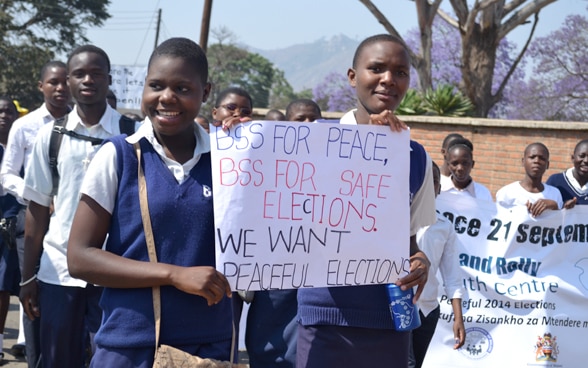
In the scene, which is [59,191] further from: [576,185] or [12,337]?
[576,185]

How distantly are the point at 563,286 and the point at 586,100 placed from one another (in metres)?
23.3

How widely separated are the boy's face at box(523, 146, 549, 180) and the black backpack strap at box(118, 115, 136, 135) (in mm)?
4268

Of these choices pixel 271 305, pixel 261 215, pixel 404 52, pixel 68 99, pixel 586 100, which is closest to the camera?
pixel 261 215

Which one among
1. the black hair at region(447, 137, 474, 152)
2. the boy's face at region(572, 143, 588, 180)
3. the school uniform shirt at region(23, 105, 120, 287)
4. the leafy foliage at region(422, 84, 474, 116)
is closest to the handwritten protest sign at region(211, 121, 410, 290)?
the school uniform shirt at region(23, 105, 120, 287)

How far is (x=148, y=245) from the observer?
9.18ft

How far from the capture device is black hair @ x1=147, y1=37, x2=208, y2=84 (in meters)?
2.94

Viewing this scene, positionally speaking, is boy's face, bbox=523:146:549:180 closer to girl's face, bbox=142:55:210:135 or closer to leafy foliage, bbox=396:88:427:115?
girl's face, bbox=142:55:210:135

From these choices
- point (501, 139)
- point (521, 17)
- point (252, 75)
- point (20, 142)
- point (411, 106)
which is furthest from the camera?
point (252, 75)

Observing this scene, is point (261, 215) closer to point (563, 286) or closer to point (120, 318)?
point (120, 318)

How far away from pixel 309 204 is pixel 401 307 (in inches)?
21.0

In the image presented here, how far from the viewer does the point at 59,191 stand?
14.6ft

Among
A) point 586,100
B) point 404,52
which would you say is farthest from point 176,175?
point 586,100

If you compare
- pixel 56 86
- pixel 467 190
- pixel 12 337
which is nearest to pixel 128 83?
pixel 12 337

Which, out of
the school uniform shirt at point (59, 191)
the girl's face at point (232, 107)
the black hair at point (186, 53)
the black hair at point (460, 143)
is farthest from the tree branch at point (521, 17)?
the black hair at point (186, 53)
